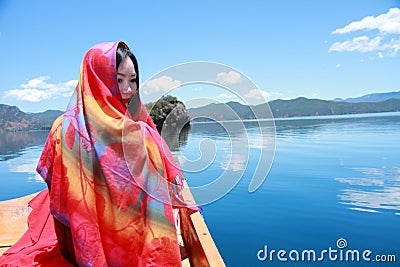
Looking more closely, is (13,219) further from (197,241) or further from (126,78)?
(126,78)

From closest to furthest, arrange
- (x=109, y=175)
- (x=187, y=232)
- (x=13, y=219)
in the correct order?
(x=109, y=175) → (x=187, y=232) → (x=13, y=219)

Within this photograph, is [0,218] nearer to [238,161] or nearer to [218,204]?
[238,161]

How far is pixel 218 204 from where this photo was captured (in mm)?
8023

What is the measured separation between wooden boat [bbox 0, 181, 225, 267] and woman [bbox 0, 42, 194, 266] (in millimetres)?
242

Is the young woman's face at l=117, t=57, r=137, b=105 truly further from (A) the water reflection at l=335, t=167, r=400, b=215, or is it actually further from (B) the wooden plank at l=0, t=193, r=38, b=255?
(A) the water reflection at l=335, t=167, r=400, b=215

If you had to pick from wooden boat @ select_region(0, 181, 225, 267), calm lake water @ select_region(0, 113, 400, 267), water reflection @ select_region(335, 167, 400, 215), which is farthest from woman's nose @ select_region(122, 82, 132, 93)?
water reflection @ select_region(335, 167, 400, 215)

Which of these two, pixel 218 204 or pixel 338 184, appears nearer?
pixel 218 204

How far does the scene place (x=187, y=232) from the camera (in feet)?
6.88

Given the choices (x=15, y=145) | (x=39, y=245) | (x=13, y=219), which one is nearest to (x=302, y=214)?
(x=13, y=219)

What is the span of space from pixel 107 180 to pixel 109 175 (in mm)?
21

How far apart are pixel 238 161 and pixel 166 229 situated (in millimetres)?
375

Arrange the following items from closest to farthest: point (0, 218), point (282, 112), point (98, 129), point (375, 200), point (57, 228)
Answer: point (98, 129)
point (57, 228)
point (0, 218)
point (375, 200)
point (282, 112)

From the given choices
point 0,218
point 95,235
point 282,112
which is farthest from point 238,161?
point 282,112

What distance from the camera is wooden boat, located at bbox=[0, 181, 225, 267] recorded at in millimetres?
1613
